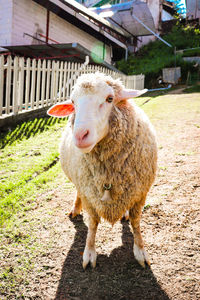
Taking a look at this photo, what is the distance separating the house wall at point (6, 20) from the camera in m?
10.5

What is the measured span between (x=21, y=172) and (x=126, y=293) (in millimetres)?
2544

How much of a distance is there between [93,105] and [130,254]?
144 centimetres

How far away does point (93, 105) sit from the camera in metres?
1.75

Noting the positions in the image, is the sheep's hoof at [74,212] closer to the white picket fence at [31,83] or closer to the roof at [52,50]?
the white picket fence at [31,83]

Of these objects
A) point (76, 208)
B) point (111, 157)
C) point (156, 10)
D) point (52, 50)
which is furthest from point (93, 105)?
point (156, 10)

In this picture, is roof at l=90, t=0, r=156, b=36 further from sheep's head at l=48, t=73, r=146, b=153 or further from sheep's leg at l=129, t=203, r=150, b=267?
sheep's leg at l=129, t=203, r=150, b=267

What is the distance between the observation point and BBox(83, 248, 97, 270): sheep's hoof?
2.07 m

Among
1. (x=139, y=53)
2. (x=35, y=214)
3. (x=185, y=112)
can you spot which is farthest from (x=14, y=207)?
(x=139, y=53)

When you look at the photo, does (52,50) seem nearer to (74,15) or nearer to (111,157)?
(74,15)

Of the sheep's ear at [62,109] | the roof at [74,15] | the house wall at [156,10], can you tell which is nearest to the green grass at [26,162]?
the sheep's ear at [62,109]

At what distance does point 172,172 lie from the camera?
3.57m

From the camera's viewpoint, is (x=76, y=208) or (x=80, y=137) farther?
(x=76, y=208)

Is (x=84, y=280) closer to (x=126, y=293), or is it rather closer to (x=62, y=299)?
(x=62, y=299)

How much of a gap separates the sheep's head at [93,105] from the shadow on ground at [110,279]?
1.10 metres
